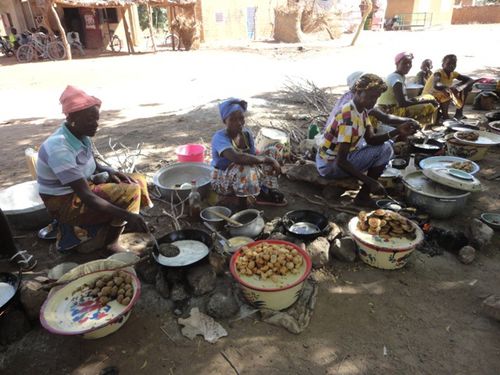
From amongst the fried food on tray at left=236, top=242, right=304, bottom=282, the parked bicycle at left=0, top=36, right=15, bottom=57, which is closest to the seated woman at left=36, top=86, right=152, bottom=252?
the fried food on tray at left=236, top=242, right=304, bottom=282

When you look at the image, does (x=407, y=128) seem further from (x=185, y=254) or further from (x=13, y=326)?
(x=13, y=326)

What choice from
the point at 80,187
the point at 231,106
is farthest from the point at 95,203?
the point at 231,106

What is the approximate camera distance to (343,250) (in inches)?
113

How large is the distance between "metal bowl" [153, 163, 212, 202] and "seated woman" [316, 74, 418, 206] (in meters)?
1.26

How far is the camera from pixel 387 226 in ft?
9.18

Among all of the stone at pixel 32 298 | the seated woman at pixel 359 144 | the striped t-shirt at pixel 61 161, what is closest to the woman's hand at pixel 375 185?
the seated woman at pixel 359 144

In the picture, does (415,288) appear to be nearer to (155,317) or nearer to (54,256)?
(155,317)

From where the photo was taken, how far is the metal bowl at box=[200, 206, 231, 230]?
124 inches

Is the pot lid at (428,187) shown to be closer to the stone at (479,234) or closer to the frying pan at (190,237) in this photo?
the stone at (479,234)

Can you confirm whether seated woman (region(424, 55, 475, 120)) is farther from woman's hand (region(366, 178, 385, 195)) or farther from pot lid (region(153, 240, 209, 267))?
pot lid (region(153, 240, 209, 267))

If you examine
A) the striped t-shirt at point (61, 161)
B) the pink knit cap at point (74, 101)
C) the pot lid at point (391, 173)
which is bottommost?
the pot lid at point (391, 173)

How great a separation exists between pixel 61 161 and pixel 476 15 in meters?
35.4

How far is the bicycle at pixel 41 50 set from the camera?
1517 cm

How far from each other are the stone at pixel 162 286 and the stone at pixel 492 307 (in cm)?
220
